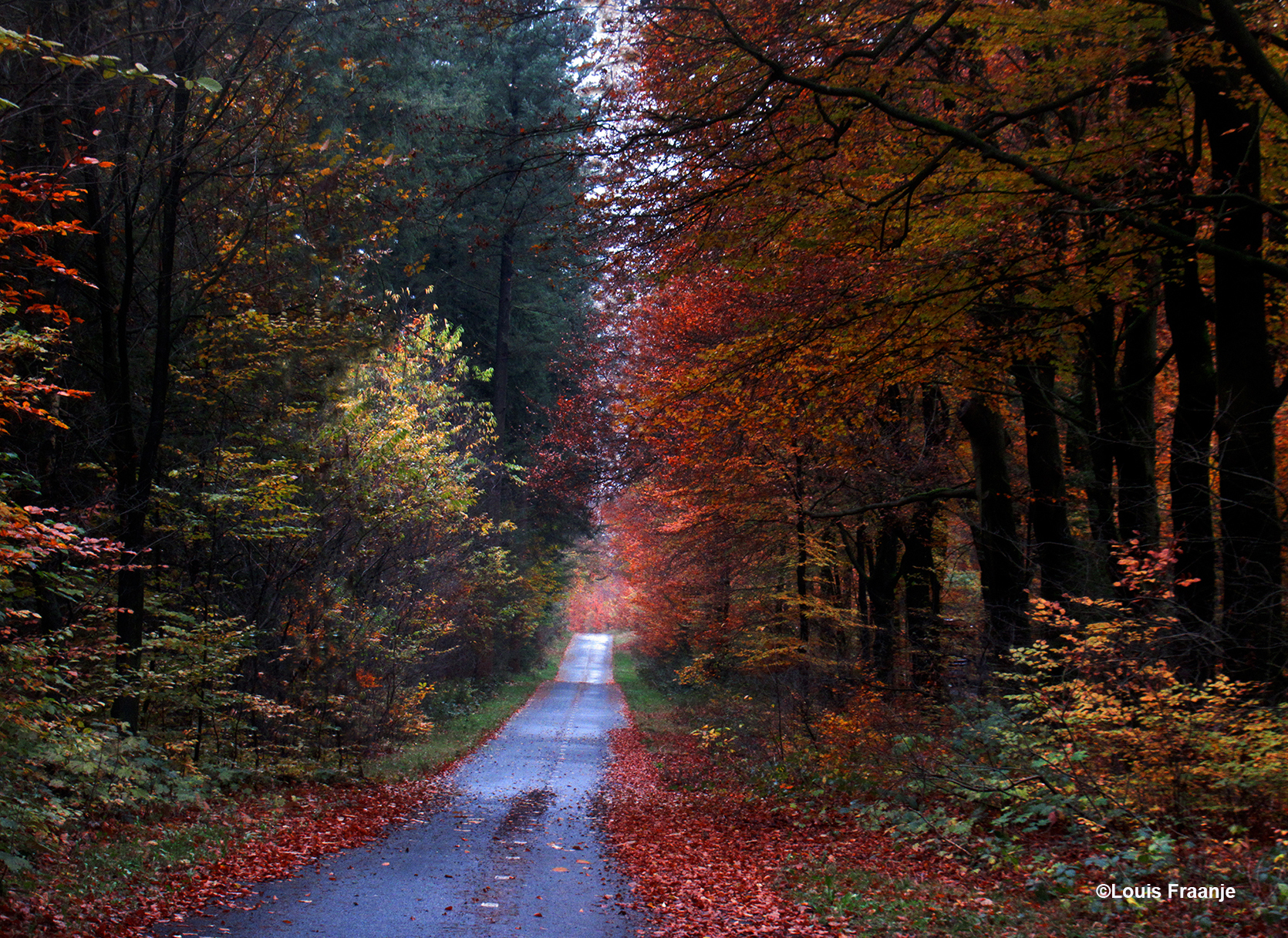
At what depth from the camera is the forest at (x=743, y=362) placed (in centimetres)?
713

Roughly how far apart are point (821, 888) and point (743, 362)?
5548mm

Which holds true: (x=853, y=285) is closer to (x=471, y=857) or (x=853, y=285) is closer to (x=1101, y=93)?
(x=1101, y=93)

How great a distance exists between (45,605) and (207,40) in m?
6.62

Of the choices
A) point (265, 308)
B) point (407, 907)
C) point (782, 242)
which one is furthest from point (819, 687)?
point (265, 308)

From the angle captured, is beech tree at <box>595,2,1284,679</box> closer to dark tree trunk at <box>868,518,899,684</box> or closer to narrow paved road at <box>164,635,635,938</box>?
narrow paved road at <box>164,635,635,938</box>

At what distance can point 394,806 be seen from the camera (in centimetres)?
1098

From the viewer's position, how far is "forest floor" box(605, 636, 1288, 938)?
552cm

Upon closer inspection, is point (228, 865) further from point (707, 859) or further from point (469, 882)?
point (707, 859)

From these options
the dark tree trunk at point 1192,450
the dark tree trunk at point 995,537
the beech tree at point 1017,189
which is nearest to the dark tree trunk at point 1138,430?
the beech tree at point 1017,189

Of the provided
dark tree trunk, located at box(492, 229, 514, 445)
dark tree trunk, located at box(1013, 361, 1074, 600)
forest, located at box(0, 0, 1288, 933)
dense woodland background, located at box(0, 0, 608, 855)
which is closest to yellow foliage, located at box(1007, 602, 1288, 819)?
forest, located at box(0, 0, 1288, 933)

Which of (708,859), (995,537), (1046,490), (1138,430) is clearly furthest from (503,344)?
(708,859)

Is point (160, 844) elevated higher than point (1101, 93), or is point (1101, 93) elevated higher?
point (1101, 93)

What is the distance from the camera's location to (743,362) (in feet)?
Answer: 31.4

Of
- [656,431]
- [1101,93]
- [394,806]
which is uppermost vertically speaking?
[1101,93]
